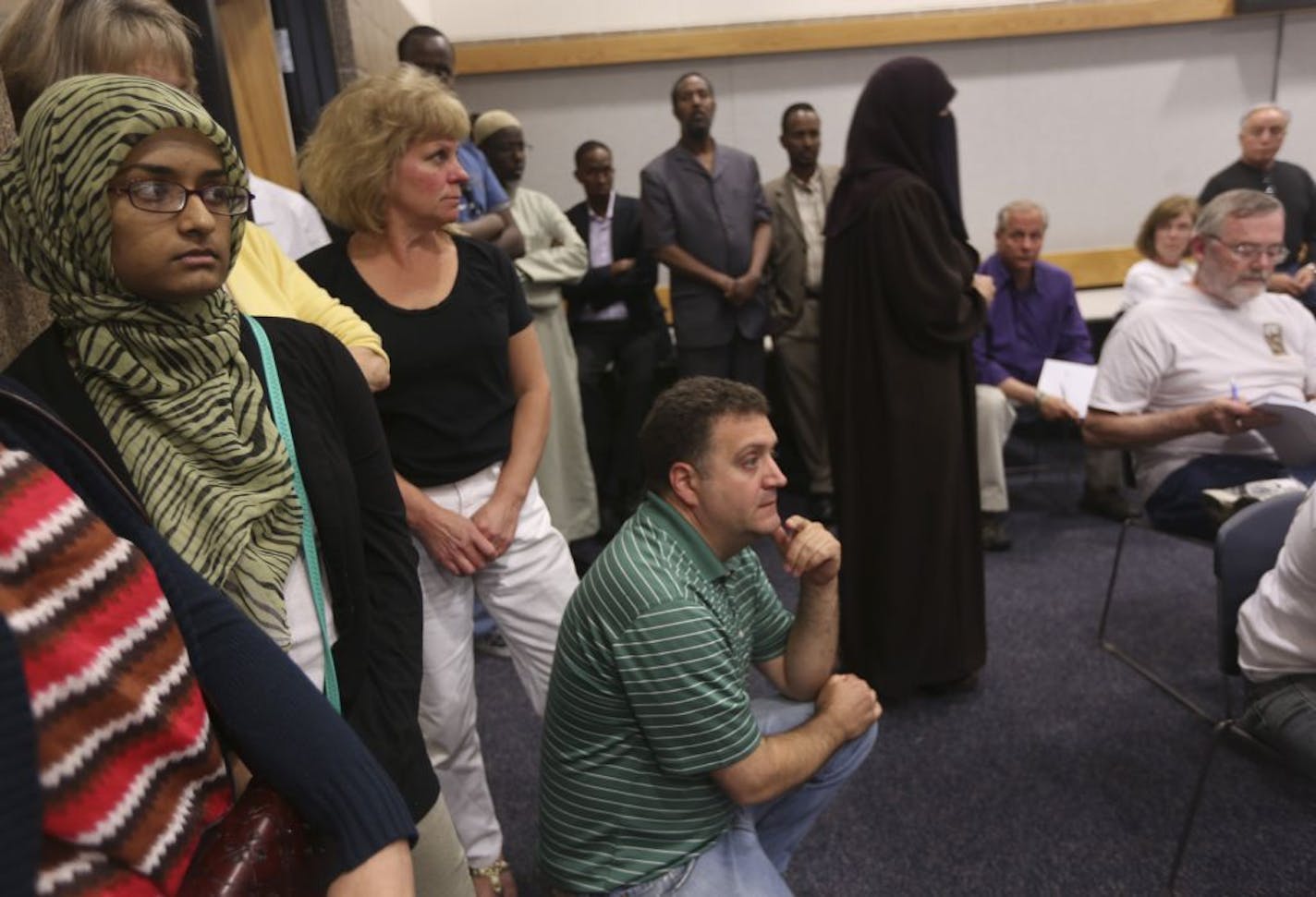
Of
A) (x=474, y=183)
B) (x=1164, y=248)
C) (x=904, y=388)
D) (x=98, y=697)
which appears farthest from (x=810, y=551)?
(x=1164, y=248)

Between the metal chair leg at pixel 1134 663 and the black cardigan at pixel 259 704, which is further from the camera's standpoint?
the metal chair leg at pixel 1134 663

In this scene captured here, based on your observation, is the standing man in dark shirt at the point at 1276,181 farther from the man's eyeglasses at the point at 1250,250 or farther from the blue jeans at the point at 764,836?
the blue jeans at the point at 764,836

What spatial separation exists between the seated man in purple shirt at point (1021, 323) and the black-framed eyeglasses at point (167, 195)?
133 inches

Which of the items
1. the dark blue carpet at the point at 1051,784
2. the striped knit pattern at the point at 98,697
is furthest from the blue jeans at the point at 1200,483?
the striped knit pattern at the point at 98,697

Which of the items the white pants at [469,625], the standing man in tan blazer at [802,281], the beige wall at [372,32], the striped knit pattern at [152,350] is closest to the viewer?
the striped knit pattern at [152,350]

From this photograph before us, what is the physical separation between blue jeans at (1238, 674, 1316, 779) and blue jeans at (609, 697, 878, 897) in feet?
2.40

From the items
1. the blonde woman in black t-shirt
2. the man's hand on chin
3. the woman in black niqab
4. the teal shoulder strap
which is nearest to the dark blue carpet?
the woman in black niqab

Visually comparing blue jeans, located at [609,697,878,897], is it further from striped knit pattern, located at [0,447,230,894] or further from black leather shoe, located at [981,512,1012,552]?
black leather shoe, located at [981,512,1012,552]

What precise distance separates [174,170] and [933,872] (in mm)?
1953

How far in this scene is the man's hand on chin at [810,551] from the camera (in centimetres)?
155

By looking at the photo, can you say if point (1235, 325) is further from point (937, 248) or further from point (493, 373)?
point (493, 373)

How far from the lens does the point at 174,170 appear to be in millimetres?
867

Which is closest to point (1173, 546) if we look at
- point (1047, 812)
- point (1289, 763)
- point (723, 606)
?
point (1047, 812)

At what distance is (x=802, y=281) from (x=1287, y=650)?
2794 millimetres
